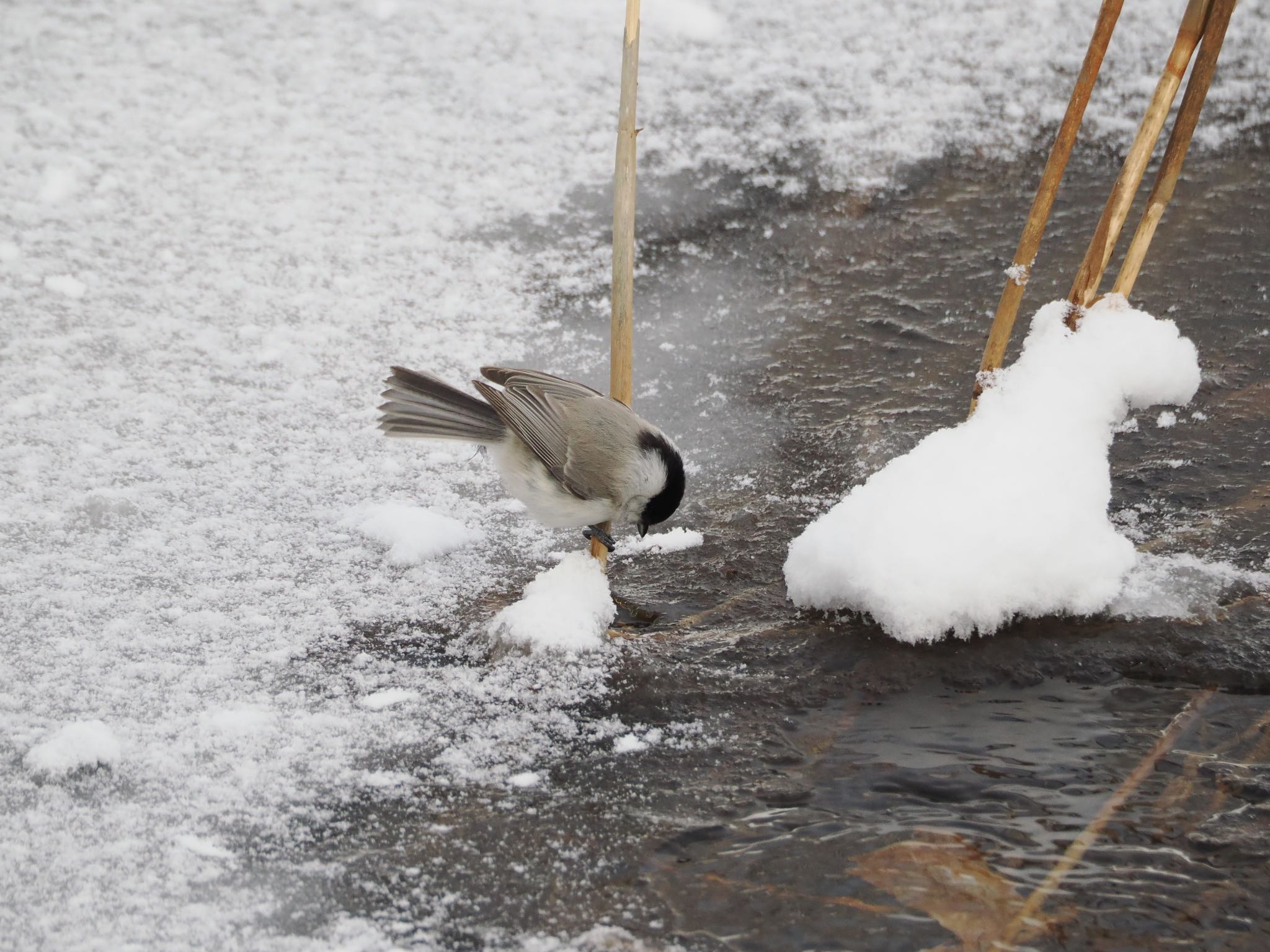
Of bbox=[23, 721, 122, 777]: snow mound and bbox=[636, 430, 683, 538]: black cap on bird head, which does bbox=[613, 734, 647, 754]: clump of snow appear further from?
bbox=[23, 721, 122, 777]: snow mound

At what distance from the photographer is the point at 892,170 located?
5.24 meters

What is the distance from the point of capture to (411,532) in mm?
3248

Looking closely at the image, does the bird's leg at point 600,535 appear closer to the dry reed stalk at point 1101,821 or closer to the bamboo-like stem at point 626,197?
the bamboo-like stem at point 626,197

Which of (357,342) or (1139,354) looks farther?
(357,342)

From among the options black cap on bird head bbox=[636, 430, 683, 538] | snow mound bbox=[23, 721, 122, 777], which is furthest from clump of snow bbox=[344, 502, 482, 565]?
snow mound bbox=[23, 721, 122, 777]

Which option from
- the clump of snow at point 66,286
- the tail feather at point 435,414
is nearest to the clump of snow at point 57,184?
the clump of snow at point 66,286

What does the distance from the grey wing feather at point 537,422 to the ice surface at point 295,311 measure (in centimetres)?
42

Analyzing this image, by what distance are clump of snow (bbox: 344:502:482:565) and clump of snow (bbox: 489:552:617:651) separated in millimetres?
375

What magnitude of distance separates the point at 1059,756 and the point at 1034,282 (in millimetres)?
2347

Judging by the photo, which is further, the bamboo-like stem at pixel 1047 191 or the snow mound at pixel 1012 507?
the bamboo-like stem at pixel 1047 191

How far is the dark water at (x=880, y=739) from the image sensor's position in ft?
7.04

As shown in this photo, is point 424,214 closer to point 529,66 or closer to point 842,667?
point 529,66

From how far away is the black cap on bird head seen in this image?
9.29 ft

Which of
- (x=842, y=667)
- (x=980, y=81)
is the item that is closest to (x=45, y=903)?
(x=842, y=667)
